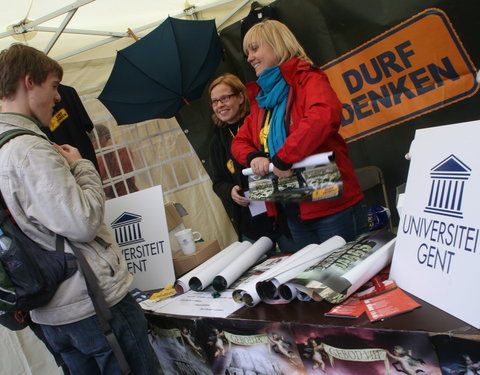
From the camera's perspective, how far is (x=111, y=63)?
3.22 m

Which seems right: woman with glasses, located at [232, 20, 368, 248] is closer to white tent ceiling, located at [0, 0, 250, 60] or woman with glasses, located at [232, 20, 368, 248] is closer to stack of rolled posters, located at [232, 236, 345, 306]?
stack of rolled posters, located at [232, 236, 345, 306]

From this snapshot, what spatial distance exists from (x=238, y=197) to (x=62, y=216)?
3.48ft

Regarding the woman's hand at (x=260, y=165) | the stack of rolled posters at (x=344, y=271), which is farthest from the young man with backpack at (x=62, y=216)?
the woman's hand at (x=260, y=165)

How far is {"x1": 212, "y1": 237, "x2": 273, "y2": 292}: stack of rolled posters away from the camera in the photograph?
57.3 inches

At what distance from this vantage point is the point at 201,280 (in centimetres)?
153

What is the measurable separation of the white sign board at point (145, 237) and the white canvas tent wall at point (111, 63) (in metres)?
1.15

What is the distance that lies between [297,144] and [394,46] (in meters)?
1.58

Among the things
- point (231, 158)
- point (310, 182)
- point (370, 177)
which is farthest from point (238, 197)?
point (370, 177)

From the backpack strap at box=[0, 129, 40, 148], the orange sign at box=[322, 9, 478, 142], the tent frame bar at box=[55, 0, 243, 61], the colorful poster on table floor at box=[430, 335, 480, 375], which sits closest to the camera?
the colorful poster on table floor at box=[430, 335, 480, 375]

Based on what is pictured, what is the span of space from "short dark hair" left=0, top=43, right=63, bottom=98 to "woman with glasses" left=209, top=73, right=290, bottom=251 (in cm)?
106

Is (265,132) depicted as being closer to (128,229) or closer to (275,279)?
(275,279)

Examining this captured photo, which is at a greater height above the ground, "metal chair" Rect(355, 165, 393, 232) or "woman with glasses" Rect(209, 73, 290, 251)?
"woman with glasses" Rect(209, 73, 290, 251)

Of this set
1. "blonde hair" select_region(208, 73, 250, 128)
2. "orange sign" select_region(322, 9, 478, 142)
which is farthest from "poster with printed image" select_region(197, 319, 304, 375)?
"orange sign" select_region(322, 9, 478, 142)

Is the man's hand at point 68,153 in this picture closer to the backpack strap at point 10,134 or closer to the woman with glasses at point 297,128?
the backpack strap at point 10,134
